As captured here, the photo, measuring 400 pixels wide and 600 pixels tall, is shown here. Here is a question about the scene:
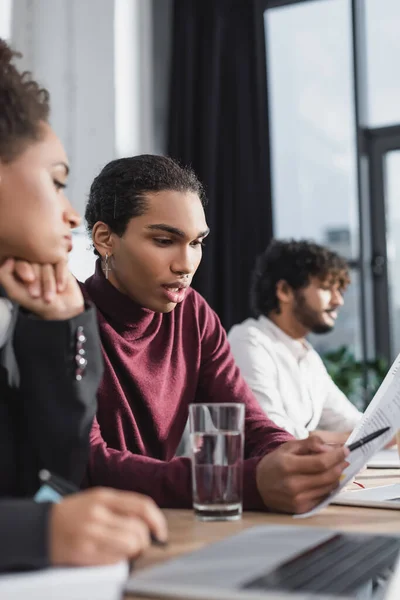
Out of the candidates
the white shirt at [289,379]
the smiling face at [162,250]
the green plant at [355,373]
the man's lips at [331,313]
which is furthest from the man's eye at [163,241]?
the green plant at [355,373]

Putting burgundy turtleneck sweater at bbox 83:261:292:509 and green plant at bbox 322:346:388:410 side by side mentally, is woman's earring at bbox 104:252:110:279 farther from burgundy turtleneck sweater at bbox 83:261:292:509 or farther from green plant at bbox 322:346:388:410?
green plant at bbox 322:346:388:410

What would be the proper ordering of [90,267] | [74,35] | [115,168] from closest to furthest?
1. [115,168]
2. [90,267]
3. [74,35]

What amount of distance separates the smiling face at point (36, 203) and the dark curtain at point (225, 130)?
9.85 ft

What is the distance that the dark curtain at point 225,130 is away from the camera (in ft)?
13.1

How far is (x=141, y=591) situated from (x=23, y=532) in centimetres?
11

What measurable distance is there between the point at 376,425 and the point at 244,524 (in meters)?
0.26

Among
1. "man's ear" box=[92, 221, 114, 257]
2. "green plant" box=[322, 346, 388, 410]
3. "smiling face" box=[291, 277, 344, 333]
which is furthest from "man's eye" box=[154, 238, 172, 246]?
"green plant" box=[322, 346, 388, 410]

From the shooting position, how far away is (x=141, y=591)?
0.63 m

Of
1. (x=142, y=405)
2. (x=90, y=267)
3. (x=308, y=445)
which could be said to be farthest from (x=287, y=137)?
(x=308, y=445)

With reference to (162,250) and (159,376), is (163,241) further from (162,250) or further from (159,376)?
(159,376)

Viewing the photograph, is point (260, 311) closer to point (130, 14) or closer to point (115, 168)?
point (115, 168)

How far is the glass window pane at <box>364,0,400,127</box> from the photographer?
3.94m

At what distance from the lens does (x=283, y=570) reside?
0.66 meters

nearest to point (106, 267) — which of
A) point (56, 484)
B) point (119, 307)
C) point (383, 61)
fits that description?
point (119, 307)
